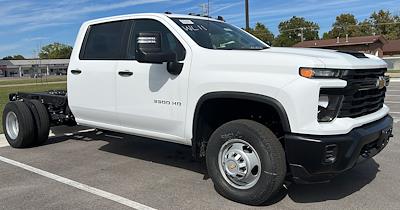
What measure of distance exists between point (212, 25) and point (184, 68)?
3.62 ft

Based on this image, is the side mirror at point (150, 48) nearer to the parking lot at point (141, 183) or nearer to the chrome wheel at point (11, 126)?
the parking lot at point (141, 183)

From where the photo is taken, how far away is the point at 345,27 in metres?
95.6

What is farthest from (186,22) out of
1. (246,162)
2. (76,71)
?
(246,162)

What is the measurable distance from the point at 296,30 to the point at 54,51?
85.7m

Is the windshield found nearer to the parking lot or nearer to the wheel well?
the wheel well

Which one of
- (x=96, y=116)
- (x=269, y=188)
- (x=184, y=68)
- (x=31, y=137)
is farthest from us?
(x=31, y=137)

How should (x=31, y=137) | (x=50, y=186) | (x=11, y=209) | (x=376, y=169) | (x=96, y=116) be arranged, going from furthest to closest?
(x=31, y=137), (x=96, y=116), (x=376, y=169), (x=50, y=186), (x=11, y=209)

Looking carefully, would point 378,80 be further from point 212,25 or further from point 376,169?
point 212,25

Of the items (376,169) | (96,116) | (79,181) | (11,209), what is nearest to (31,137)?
(96,116)

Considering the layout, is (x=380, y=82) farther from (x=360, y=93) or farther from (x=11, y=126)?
(x=11, y=126)

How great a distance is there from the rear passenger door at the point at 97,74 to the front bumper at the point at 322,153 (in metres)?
2.62

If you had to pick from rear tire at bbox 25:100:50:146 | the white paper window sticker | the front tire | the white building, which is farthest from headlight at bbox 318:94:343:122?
the white building

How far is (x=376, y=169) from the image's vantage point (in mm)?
5750

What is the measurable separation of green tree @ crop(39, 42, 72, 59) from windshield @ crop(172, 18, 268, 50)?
143m
